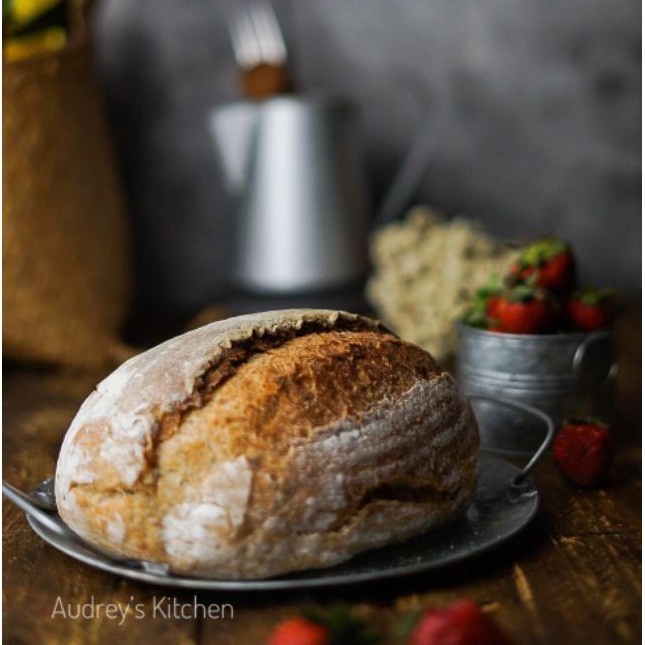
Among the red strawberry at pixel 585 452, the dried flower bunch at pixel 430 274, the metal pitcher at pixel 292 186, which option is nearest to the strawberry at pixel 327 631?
the red strawberry at pixel 585 452

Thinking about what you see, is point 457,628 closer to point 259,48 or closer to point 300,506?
point 300,506

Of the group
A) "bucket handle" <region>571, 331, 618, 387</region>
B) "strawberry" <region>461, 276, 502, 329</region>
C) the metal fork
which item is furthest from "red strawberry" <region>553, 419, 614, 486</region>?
the metal fork

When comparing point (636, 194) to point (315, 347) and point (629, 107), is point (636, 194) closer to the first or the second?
point (629, 107)

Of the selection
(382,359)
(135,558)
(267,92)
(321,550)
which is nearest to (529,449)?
(382,359)

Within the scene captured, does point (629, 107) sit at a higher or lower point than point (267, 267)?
higher

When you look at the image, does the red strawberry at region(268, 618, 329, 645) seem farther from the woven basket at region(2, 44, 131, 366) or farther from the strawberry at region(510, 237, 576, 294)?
the woven basket at region(2, 44, 131, 366)

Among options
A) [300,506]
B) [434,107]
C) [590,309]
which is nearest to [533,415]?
[590,309]
